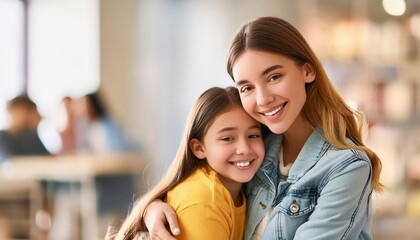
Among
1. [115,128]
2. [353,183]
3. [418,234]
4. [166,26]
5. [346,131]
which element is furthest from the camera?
[166,26]

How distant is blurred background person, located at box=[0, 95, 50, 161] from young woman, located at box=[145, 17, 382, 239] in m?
4.49

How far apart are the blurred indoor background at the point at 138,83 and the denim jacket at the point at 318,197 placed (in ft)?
7.07

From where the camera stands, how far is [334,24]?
18.5 feet

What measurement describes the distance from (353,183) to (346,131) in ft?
0.65

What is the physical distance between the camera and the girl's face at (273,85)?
168cm

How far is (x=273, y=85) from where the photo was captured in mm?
1680

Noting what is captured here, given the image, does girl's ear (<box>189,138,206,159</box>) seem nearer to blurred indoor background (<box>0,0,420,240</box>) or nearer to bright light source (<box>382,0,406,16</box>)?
blurred indoor background (<box>0,0,420,240</box>)

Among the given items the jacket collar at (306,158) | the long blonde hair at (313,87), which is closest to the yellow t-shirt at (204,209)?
the jacket collar at (306,158)

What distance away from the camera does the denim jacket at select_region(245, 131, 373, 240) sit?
1.60m

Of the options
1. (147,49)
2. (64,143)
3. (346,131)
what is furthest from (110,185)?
(346,131)

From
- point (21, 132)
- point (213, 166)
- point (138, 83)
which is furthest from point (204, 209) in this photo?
point (138, 83)

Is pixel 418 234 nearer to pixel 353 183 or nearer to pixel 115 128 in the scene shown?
pixel 115 128

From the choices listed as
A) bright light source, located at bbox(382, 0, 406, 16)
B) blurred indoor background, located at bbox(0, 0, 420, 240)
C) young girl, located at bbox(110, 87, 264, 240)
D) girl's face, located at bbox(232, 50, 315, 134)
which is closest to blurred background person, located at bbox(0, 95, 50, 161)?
blurred indoor background, located at bbox(0, 0, 420, 240)

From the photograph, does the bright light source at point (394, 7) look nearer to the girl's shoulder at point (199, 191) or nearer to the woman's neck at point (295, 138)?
the woman's neck at point (295, 138)
